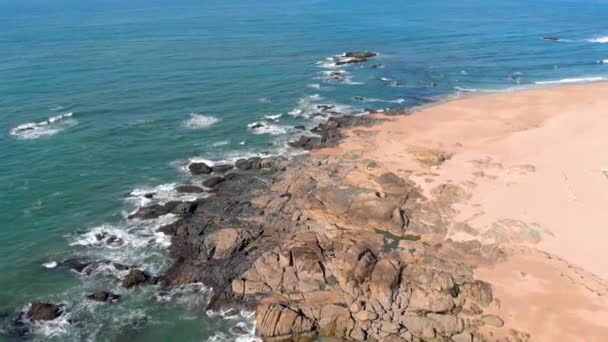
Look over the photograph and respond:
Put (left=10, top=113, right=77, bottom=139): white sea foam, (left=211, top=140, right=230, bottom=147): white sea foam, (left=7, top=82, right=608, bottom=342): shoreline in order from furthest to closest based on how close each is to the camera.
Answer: (left=10, top=113, right=77, bottom=139): white sea foam → (left=211, top=140, right=230, bottom=147): white sea foam → (left=7, top=82, right=608, bottom=342): shoreline

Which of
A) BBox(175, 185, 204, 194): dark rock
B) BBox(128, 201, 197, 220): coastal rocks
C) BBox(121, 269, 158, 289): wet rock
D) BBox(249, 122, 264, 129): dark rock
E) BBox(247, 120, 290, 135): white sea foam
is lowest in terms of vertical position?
BBox(121, 269, 158, 289): wet rock

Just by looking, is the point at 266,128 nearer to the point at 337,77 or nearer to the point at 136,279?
the point at 337,77

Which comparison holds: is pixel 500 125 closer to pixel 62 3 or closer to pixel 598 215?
pixel 598 215

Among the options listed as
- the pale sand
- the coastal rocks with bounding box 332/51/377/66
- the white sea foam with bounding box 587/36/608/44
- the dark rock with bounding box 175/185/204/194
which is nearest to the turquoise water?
the dark rock with bounding box 175/185/204/194

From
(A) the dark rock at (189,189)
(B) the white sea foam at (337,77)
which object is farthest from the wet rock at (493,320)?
(B) the white sea foam at (337,77)

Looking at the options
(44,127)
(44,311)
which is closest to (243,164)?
(44,311)

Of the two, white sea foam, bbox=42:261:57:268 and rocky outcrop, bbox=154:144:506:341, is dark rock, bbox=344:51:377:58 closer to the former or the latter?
rocky outcrop, bbox=154:144:506:341
